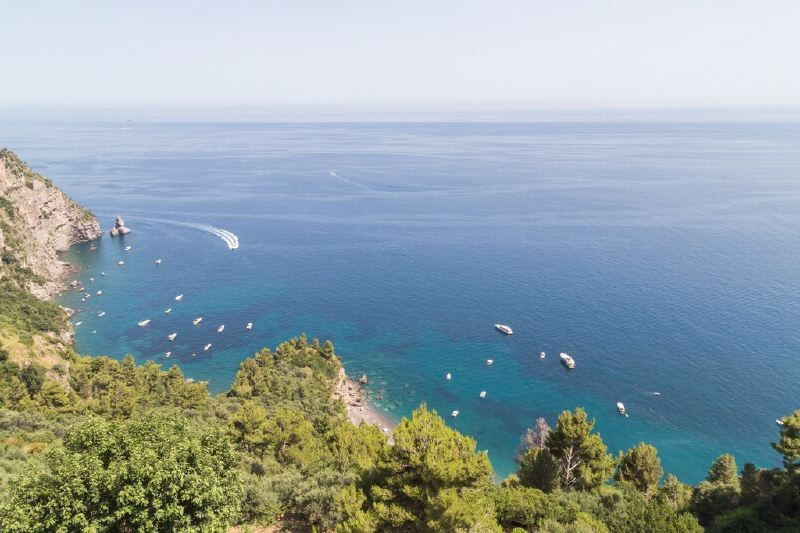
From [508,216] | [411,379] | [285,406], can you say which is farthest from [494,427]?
[508,216]

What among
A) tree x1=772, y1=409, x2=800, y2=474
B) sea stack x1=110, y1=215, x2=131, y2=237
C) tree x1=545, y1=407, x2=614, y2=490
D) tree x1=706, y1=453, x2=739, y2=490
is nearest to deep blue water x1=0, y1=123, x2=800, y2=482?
sea stack x1=110, y1=215, x2=131, y2=237

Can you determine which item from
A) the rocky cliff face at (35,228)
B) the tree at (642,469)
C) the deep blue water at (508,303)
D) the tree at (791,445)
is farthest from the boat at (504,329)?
the rocky cliff face at (35,228)

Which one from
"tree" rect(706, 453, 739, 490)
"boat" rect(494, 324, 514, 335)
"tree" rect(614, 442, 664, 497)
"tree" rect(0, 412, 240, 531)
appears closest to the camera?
"tree" rect(0, 412, 240, 531)

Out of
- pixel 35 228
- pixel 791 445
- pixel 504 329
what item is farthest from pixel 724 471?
pixel 35 228

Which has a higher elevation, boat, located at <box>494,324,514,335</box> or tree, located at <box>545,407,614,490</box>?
tree, located at <box>545,407,614,490</box>

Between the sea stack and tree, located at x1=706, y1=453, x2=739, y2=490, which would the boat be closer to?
tree, located at x1=706, y1=453, x2=739, y2=490

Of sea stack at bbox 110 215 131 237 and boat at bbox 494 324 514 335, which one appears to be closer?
boat at bbox 494 324 514 335

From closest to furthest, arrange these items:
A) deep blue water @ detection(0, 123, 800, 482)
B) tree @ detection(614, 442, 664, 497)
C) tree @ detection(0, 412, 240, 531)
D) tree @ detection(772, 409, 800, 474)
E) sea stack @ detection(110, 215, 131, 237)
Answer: tree @ detection(0, 412, 240, 531), tree @ detection(772, 409, 800, 474), tree @ detection(614, 442, 664, 497), deep blue water @ detection(0, 123, 800, 482), sea stack @ detection(110, 215, 131, 237)

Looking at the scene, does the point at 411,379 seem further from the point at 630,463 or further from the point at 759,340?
the point at 759,340
